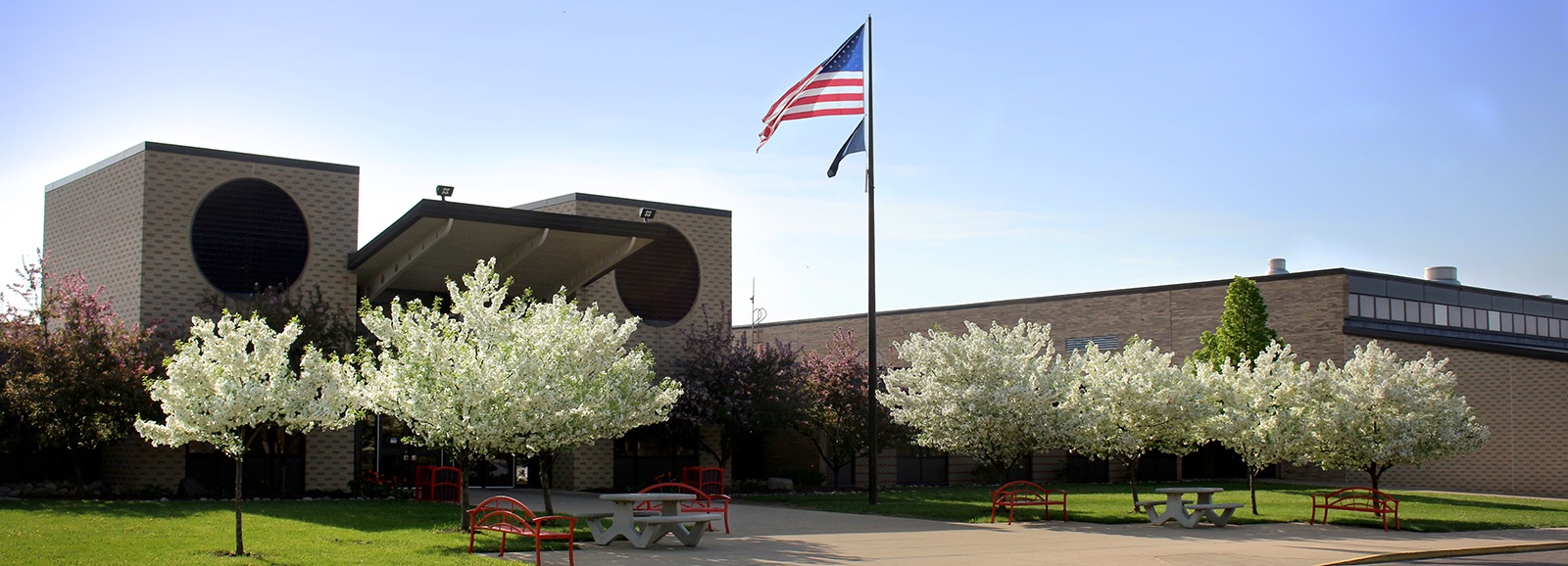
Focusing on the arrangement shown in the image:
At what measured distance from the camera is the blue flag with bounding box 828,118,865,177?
26031 mm

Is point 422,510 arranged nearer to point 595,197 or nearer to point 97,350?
point 97,350

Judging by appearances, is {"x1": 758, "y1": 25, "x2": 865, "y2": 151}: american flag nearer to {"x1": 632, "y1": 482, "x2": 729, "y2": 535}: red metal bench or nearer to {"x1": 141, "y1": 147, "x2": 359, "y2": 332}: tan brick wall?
{"x1": 632, "y1": 482, "x2": 729, "y2": 535}: red metal bench

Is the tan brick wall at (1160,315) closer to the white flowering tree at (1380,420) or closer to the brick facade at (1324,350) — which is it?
the brick facade at (1324,350)

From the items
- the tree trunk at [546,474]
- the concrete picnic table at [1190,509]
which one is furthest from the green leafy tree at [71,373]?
the concrete picnic table at [1190,509]

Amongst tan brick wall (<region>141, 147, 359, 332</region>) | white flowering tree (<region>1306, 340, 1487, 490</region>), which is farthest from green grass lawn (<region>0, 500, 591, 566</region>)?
white flowering tree (<region>1306, 340, 1487, 490</region>)

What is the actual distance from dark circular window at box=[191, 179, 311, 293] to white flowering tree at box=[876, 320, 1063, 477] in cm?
1327

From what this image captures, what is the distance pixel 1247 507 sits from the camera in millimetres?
27734

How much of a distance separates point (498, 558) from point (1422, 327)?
41410 millimetres

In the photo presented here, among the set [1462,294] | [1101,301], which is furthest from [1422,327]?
[1101,301]

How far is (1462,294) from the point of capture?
48031 mm

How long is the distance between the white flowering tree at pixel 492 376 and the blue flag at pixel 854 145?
812 centimetres

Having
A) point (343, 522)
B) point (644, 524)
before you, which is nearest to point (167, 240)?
point (343, 522)

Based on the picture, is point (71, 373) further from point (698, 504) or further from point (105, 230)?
point (698, 504)

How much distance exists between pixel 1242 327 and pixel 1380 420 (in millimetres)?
15559
